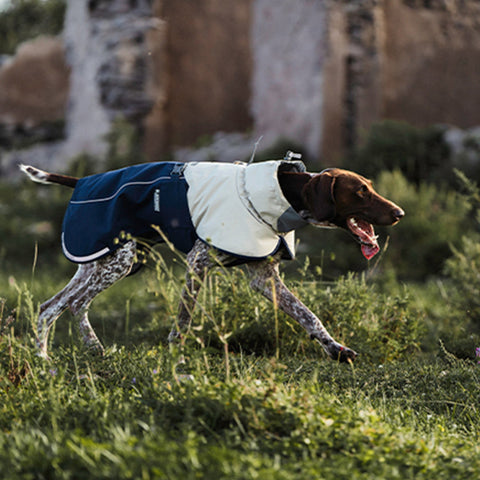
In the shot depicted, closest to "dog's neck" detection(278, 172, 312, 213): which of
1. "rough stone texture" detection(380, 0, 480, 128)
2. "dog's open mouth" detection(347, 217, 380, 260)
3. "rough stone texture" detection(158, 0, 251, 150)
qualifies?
"dog's open mouth" detection(347, 217, 380, 260)

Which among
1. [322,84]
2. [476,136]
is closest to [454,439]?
[476,136]

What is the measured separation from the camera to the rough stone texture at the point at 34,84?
14.9 m

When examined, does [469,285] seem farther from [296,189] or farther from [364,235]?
[296,189]

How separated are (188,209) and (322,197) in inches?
27.8

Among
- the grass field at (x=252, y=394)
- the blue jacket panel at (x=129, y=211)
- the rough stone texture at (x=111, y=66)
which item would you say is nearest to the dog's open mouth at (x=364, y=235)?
the grass field at (x=252, y=394)

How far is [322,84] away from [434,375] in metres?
6.82

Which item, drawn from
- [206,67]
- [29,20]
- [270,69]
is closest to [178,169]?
[270,69]

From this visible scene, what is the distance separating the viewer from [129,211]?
3.53m

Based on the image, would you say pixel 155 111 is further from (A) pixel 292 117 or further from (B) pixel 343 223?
(B) pixel 343 223

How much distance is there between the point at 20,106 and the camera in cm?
1512

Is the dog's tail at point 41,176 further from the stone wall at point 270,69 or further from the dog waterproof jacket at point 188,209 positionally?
the stone wall at point 270,69

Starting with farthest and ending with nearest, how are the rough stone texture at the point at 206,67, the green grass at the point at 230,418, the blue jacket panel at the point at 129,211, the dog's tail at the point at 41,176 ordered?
1. the rough stone texture at the point at 206,67
2. the dog's tail at the point at 41,176
3. the blue jacket panel at the point at 129,211
4. the green grass at the point at 230,418

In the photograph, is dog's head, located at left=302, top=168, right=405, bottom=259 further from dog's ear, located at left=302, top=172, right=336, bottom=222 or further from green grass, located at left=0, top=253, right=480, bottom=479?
green grass, located at left=0, top=253, right=480, bottom=479

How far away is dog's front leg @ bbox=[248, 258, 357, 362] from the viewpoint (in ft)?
11.0
